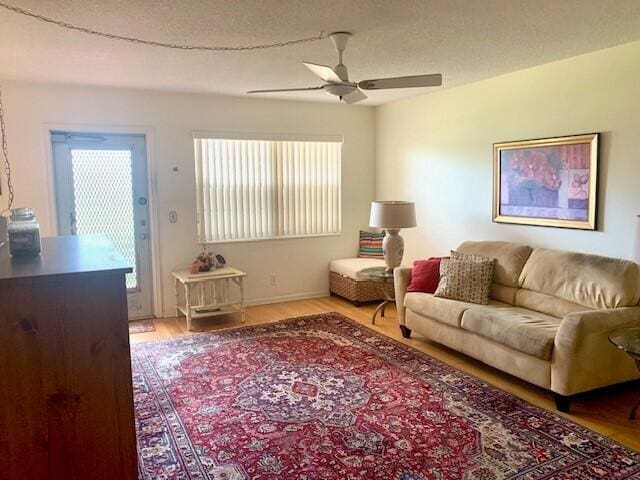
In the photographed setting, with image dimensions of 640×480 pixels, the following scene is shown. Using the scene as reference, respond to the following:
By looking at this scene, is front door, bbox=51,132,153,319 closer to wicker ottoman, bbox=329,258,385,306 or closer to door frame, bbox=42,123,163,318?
door frame, bbox=42,123,163,318

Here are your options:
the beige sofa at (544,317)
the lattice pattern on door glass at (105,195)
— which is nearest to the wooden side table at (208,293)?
the lattice pattern on door glass at (105,195)

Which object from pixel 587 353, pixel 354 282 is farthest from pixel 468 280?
pixel 354 282

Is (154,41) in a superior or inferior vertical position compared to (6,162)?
superior

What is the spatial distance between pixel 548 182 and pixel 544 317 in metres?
1.22

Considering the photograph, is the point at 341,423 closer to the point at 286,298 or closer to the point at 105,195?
the point at 286,298

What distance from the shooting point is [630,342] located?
2.78 meters

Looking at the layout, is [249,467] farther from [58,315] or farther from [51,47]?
[51,47]

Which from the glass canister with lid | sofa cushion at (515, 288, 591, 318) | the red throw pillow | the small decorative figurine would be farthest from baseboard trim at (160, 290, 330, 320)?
the glass canister with lid

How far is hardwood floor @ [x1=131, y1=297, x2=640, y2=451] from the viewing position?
2832mm

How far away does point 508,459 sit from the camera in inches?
97.0

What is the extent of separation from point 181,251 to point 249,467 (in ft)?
10.8

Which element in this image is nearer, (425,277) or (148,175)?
(425,277)

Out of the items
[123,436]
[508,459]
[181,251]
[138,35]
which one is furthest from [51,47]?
[508,459]

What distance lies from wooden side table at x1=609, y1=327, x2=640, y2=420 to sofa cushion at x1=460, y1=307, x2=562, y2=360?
0.35m
